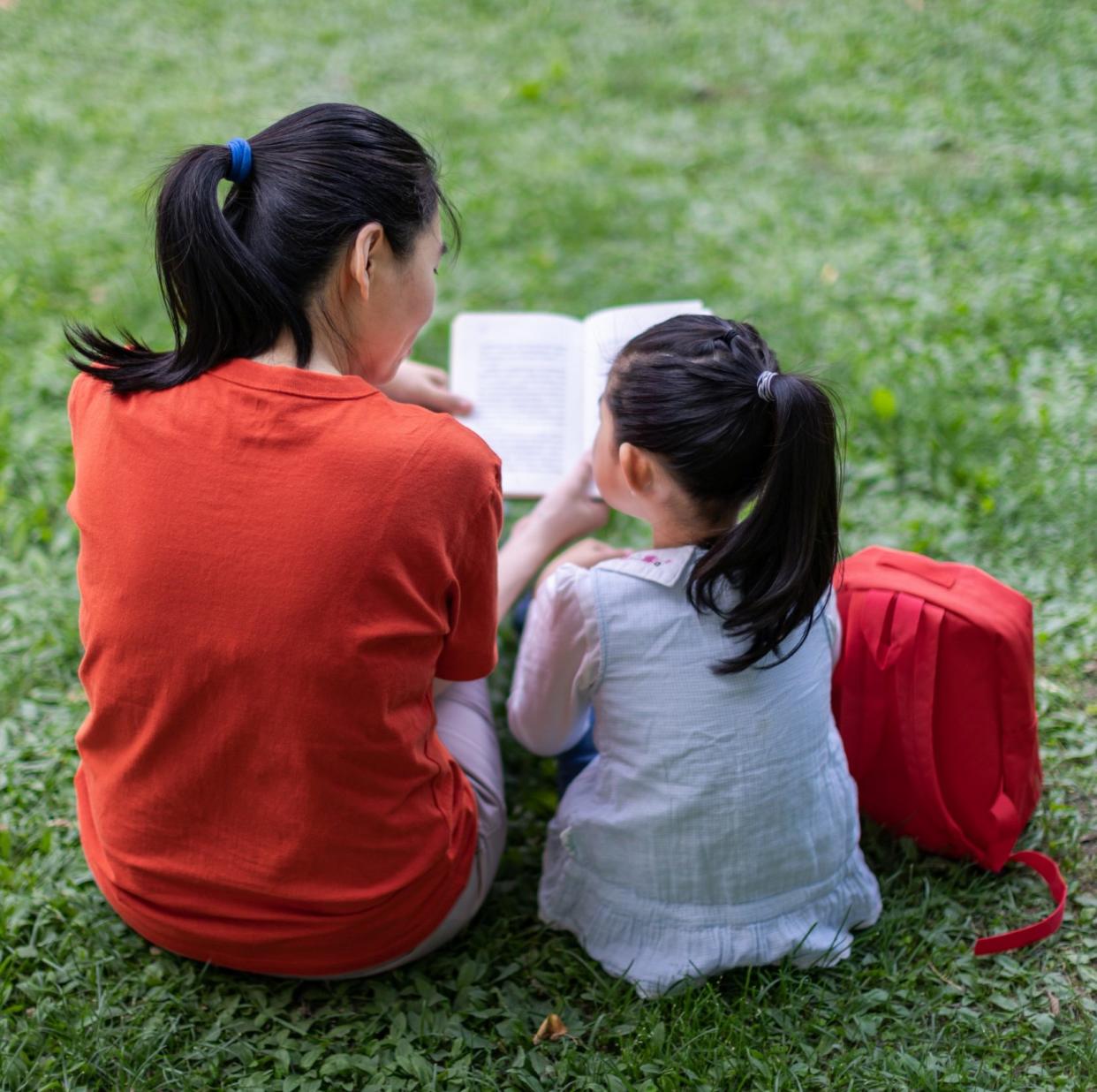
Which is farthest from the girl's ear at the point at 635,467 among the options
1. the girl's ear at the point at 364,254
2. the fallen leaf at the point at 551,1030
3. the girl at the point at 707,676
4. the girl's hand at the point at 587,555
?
the fallen leaf at the point at 551,1030

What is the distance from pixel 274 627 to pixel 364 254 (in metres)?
0.51

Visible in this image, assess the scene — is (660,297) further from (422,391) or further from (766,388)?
(766,388)

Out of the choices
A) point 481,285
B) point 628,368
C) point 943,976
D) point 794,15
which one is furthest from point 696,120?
point 943,976

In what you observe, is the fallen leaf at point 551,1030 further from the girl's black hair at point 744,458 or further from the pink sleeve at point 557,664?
the girl's black hair at point 744,458

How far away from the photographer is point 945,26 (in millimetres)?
4348

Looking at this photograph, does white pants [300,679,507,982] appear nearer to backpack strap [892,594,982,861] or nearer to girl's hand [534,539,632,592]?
girl's hand [534,539,632,592]

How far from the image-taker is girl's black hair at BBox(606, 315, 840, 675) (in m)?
1.58

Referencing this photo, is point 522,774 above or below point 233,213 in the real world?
below

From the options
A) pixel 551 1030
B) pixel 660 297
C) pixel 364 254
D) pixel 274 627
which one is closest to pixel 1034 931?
pixel 551 1030

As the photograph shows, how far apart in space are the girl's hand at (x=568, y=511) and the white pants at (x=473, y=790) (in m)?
0.33

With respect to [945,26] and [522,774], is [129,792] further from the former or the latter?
[945,26]

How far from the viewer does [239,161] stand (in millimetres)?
1497

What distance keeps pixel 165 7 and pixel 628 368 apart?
3.99 metres

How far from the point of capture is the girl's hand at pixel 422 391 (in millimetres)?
2379
